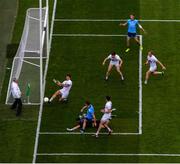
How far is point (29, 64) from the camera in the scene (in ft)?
139

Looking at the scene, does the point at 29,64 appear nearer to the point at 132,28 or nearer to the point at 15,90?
the point at 15,90

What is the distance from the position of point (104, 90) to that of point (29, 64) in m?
4.00

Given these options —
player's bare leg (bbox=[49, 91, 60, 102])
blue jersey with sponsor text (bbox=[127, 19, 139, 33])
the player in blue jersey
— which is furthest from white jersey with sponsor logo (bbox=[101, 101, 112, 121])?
blue jersey with sponsor text (bbox=[127, 19, 139, 33])

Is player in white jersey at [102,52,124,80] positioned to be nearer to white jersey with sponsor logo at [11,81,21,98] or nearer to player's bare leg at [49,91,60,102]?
player's bare leg at [49,91,60,102]

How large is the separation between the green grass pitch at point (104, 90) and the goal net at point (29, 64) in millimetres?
604

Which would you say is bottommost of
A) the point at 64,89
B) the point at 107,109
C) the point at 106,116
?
the point at 106,116

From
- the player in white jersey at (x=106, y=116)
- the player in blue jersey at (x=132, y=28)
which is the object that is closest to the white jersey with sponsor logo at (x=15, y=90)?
the player in white jersey at (x=106, y=116)

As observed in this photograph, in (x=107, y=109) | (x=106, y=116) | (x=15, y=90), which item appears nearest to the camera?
(x=107, y=109)

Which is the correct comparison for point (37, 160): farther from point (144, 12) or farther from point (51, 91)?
point (144, 12)

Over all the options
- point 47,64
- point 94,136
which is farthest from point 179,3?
point 94,136

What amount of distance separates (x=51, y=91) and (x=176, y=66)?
21.1 feet

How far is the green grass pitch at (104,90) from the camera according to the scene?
3781 centimetres

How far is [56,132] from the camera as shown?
127 feet

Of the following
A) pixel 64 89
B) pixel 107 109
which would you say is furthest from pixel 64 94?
pixel 107 109
